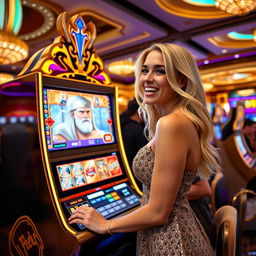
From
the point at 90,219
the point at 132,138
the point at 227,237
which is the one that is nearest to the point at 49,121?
the point at 90,219

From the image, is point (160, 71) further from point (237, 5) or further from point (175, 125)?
point (237, 5)

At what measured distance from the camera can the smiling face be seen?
3.73 feet

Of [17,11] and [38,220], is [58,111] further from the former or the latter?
[17,11]

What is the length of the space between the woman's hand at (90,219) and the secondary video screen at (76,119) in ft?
1.07

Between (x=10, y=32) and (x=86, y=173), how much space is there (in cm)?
351

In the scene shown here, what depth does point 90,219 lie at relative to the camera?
1094mm

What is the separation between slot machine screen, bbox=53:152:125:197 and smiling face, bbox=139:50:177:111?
1.62ft

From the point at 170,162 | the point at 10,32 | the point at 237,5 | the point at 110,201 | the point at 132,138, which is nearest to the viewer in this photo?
the point at 170,162

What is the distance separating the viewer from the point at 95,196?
135 cm

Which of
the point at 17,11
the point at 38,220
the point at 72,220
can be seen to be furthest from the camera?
the point at 17,11

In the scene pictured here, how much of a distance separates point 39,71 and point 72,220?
2.25ft

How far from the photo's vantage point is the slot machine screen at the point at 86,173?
1.25 meters

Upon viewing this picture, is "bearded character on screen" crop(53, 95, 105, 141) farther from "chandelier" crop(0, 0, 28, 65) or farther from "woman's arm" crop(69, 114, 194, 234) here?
"chandelier" crop(0, 0, 28, 65)

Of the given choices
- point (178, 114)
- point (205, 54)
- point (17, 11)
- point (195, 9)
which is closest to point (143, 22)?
point (195, 9)
